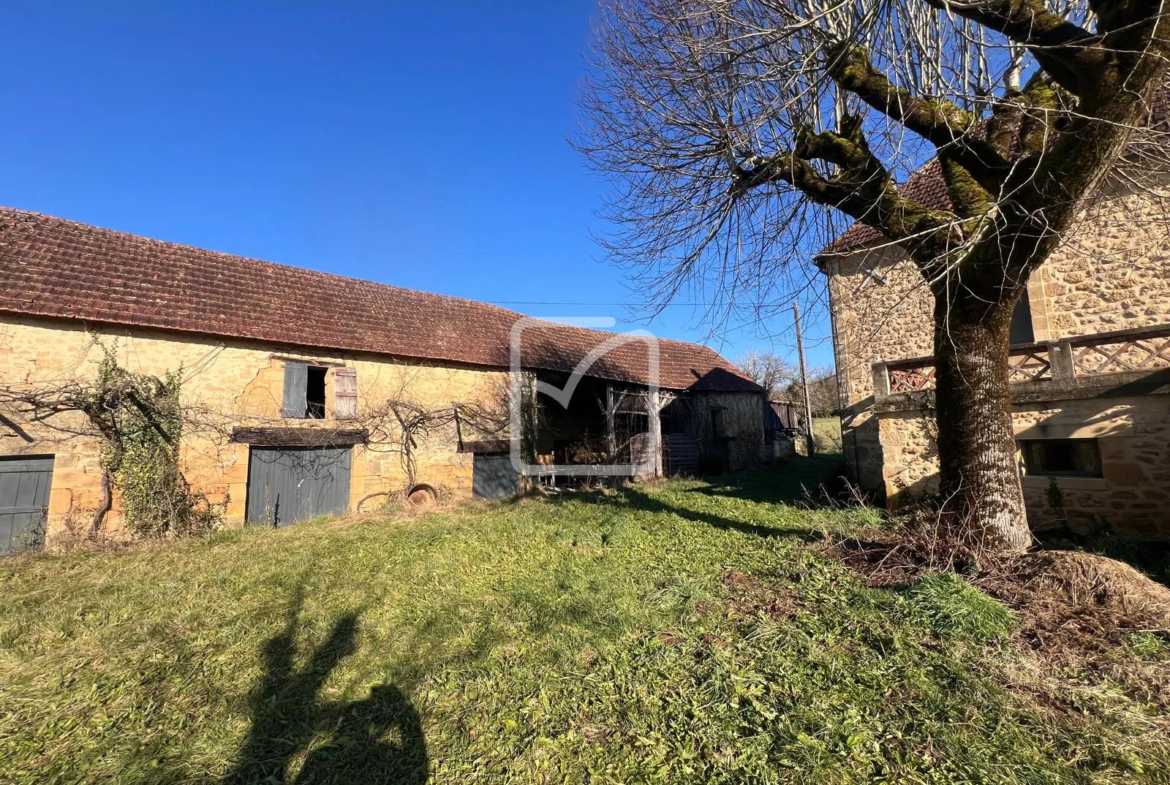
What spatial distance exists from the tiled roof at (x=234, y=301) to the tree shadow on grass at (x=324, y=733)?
8483mm

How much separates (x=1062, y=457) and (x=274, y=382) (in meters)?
13.8

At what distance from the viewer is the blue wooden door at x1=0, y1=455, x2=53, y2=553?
7562mm

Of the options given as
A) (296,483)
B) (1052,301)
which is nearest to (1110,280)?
(1052,301)

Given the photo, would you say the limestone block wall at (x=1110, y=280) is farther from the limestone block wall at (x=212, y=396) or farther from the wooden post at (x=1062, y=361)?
the limestone block wall at (x=212, y=396)

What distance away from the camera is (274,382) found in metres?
10.1

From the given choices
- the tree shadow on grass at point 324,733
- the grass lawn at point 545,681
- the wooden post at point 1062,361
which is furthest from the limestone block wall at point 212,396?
the wooden post at point 1062,361

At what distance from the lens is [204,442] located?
9.21 metres

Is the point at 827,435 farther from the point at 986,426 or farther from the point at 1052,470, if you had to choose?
the point at 986,426

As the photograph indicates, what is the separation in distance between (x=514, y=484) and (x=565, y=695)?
34.2 ft

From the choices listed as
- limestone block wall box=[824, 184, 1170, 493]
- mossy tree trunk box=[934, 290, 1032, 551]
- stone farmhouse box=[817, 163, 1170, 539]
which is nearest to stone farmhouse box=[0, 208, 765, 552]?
limestone block wall box=[824, 184, 1170, 493]

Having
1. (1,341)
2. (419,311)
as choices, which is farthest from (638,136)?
(1,341)

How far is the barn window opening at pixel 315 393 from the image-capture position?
10.7 meters

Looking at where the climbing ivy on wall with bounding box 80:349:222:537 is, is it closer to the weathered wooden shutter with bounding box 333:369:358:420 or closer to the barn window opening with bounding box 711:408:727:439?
the weathered wooden shutter with bounding box 333:369:358:420

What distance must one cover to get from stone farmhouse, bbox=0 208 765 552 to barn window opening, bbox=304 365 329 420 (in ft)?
0.12
